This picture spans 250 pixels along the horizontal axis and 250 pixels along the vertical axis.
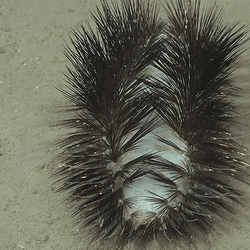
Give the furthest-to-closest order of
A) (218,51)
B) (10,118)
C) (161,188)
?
1. (10,118)
2. (218,51)
3. (161,188)

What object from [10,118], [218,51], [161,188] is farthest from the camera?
[10,118]

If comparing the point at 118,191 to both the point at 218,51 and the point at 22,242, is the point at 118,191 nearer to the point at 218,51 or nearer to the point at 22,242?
the point at 22,242

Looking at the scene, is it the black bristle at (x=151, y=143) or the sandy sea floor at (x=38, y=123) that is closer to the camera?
the black bristle at (x=151, y=143)

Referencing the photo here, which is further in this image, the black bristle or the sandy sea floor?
the sandy sea floor

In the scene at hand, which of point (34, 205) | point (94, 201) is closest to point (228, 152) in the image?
point (94, 201)
